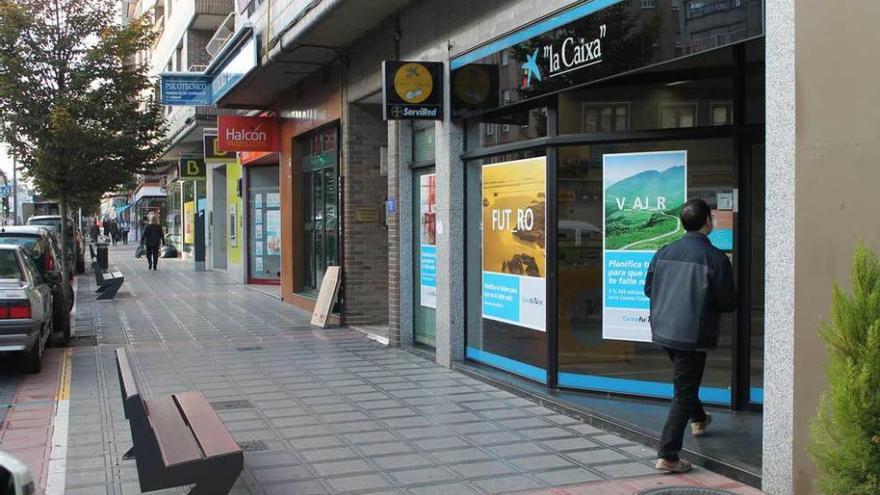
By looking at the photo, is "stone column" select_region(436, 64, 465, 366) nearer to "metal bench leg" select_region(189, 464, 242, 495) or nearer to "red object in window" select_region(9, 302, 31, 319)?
"red object in window" select_region(9, 302, 31, 319)

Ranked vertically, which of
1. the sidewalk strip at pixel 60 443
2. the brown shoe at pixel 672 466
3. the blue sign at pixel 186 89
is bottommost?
the sidewalk strip at pixel 60 443

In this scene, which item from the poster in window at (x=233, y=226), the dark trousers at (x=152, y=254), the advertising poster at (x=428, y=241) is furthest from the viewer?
the dark trousers at (x=152, y=254)

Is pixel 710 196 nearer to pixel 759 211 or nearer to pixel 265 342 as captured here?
pixel 759 211

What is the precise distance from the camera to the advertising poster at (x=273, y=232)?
71.3ft

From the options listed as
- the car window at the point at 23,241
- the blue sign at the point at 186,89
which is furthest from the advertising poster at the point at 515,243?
the blue sign at the point at 186,89

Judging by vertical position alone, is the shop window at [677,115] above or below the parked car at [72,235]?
above

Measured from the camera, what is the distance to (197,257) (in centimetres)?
2873

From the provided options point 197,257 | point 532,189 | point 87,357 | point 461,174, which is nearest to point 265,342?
point 87,357

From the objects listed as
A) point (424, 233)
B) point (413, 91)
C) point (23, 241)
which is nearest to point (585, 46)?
point (413, 91)

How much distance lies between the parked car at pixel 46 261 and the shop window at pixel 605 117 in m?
7.20

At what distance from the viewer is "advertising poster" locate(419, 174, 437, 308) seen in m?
10.6

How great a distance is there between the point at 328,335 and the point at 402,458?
667 cm

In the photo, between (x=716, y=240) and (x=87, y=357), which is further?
(x=87, y=357)

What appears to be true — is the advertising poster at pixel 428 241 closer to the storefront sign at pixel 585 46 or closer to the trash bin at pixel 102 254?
the storefront sign at pixel 585 46
